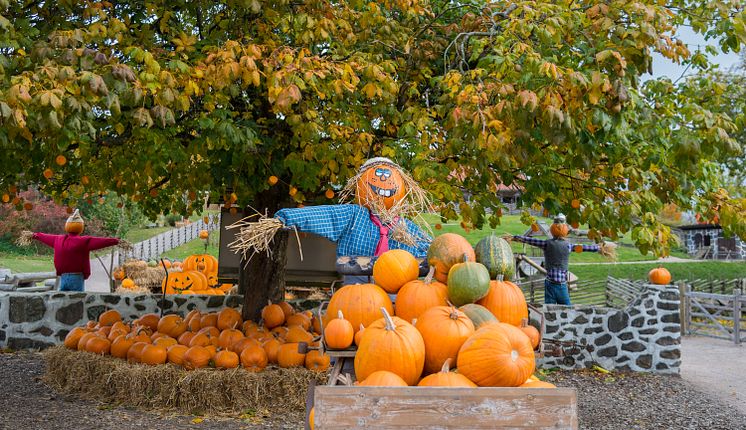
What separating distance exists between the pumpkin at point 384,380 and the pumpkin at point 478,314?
2.02ft

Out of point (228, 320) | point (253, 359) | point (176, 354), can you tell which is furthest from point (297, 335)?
point (176, 354)

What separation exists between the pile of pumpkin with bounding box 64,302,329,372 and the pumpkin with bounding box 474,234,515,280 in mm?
2774

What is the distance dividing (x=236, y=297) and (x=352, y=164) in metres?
A: 3.18

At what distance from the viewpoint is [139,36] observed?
662cm

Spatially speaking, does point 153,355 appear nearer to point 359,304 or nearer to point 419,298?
point 359,304

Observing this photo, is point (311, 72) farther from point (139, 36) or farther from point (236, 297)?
point (236, 297)

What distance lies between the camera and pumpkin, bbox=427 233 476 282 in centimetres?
400

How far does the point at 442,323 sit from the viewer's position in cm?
341

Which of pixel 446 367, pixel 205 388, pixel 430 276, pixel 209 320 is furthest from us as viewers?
pixel 209 320

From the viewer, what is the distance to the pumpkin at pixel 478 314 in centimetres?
358

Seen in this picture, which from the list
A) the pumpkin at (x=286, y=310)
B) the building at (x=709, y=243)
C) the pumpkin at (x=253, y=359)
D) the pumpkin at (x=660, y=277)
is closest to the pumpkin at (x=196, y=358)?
the pumpkin at (x=253, y=359)

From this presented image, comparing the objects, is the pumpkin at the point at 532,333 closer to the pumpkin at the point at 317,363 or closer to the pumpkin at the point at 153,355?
the pumpkin at the point at 317,363

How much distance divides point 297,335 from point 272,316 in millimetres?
502

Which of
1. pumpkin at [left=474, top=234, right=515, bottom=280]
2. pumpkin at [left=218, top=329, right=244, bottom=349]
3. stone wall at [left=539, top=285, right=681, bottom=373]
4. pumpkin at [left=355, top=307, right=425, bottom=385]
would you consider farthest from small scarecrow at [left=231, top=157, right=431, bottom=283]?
stone wall at [left=539, top=285, right=681, bottom=373]
